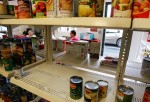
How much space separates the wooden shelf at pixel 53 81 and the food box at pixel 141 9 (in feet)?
1.49

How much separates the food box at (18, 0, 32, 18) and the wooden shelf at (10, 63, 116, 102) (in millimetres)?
417

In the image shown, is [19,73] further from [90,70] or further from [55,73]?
[90,70]

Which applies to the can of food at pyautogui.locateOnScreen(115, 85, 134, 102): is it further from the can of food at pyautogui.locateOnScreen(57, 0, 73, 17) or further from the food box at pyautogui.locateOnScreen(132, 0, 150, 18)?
the can of food at pyautogui.locateOnScreen(57, 0, 73, 17)

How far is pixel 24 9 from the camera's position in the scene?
2.41ft

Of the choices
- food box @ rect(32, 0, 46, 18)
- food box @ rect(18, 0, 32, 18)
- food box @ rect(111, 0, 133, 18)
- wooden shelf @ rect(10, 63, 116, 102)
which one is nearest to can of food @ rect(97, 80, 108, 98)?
wooden shelf @ rect(10, 63, 116, 102)

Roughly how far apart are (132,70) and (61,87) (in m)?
0.59

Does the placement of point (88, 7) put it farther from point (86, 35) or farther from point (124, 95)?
point (86, 35)

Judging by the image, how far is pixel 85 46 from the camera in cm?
113

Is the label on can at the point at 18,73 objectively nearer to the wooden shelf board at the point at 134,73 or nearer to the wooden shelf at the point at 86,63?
the wooden shelf at the point at 86,63

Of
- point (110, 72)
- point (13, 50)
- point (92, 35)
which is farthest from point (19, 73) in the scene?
point (92, 35)

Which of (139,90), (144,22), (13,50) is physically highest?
(144,22)

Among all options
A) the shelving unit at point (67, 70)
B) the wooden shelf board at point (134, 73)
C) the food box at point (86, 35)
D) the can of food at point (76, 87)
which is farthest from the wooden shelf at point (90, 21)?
the food box at point (86, 35)

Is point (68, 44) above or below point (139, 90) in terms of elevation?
above

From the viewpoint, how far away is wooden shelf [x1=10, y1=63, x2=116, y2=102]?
0.67 metres
